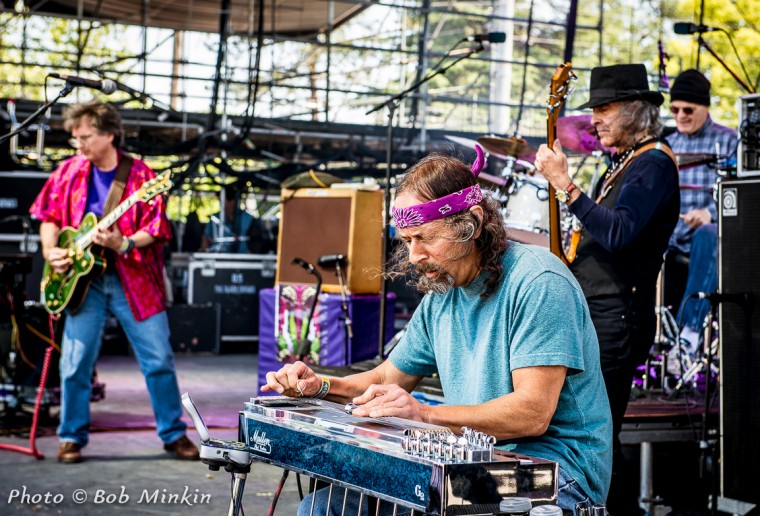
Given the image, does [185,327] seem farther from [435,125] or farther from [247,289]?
[435,125]

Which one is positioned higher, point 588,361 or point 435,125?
point 435,125

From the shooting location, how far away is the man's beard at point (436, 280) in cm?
262

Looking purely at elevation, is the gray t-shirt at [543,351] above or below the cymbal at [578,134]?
below

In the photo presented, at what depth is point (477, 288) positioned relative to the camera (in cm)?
264

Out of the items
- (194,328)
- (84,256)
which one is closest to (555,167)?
(84,256)

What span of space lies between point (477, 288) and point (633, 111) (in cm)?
166

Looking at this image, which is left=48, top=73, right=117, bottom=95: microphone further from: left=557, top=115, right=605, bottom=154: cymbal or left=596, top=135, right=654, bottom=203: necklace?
left=557, top=115, right=605, bottom=154: cymbal

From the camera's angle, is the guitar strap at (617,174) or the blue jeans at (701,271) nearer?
the guitar strap at (617,174)

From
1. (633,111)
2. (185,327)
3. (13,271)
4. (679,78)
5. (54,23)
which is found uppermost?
(54,23)

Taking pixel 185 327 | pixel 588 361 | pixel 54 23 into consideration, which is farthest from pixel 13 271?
pixel 54 23

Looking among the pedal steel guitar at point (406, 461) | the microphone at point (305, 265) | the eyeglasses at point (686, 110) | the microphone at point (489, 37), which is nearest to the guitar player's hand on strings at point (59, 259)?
the microphone at point (305, 265)

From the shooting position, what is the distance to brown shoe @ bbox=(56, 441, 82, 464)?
5.66 m

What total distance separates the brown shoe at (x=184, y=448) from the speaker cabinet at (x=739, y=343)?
3.02 m

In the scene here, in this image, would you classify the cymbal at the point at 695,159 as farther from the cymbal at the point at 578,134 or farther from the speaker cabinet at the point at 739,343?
the speaker cabinet at the point at 739,343
